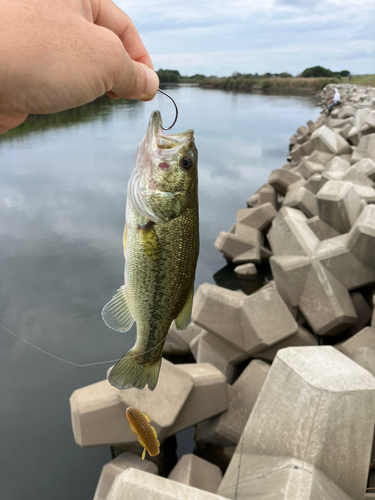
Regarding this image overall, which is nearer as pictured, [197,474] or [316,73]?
[197,474]

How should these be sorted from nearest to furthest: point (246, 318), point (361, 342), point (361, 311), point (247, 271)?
point (361, 342), point (246, 318), point (361, 311), point (247, 271)

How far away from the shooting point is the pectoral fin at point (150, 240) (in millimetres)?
1403

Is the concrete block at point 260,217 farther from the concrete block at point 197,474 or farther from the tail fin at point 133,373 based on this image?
the tail fin at point 133,373

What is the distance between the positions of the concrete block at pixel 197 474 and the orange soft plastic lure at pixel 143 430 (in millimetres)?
1391

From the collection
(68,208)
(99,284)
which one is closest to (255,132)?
(68,208)

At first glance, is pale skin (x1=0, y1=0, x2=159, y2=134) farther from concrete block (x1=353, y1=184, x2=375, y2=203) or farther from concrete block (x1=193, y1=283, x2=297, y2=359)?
concrete block (x1=353, y1=184, x2=375, y2=203)

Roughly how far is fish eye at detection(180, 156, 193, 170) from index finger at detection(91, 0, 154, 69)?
386 millimetres

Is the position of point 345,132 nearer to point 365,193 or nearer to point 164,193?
point 365,193

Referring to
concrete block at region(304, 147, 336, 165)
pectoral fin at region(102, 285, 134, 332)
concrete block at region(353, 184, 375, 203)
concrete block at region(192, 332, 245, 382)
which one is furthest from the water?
concrete block at region(353, 184, 375, 203)

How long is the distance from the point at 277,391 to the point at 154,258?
1530 millimetres

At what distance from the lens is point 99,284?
20.4 ft

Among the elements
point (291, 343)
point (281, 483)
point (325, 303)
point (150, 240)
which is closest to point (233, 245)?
point (325, 303)

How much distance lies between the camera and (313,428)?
7.21 ft

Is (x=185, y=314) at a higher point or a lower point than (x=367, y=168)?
lower
